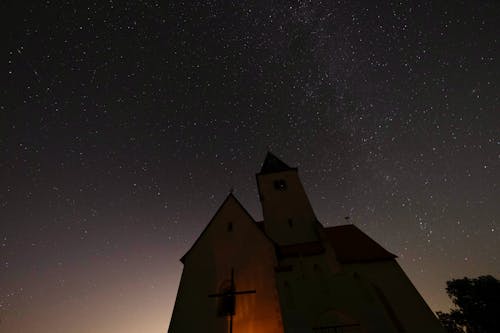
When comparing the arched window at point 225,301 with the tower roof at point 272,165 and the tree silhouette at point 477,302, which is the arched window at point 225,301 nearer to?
the tower roof at point 272,165

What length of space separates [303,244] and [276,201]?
474 centimetres

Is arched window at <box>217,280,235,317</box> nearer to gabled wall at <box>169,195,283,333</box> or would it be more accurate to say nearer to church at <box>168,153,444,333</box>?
church at <box>168,153,444,333</box>

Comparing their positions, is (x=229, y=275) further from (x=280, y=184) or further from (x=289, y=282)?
(x=280, y=184)

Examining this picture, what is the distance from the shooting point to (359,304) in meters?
9.66

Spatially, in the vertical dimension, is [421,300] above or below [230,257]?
below

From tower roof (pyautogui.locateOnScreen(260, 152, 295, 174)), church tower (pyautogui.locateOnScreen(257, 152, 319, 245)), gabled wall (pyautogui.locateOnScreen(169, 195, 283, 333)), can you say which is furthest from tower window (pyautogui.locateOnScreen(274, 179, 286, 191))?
gabled wall (pyautogui.locateOnScreen(169, 195, 283, 333))

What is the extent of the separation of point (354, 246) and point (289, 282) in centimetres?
1012

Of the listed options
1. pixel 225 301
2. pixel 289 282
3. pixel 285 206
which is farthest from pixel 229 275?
pixel 285 206

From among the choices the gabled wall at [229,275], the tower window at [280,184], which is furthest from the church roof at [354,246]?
the gabled wall at [229,275]

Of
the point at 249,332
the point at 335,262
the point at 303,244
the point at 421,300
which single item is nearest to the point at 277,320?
the point at 249,332

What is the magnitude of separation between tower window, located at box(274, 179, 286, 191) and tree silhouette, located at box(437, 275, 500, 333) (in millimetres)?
23696

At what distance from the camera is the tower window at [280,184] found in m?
21.5

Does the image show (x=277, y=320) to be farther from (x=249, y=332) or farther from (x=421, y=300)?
(x=421, y=300)

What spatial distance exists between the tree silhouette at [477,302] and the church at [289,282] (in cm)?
1561
